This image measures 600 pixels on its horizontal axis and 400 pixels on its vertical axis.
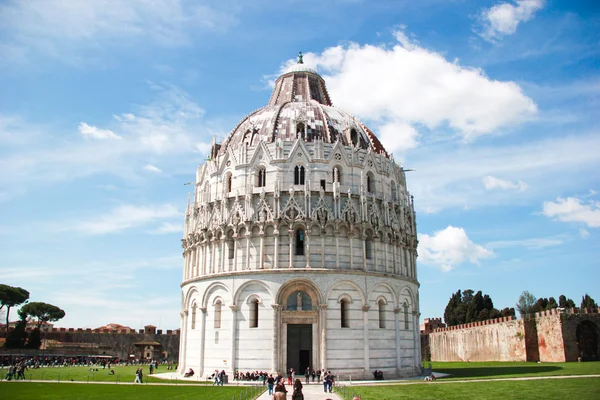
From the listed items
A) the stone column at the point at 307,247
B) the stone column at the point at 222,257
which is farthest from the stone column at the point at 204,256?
the stone column at the point at 307,247

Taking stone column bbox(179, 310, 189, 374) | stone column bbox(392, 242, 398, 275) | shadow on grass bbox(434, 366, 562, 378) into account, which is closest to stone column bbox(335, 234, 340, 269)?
stone column bbox(392, 242, 398, 275)

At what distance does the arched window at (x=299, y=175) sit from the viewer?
147 ft

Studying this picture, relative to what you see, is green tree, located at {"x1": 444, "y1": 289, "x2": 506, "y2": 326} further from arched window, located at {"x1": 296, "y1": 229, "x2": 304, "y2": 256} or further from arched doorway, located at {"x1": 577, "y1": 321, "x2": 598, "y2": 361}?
arched window, located at {"x1": 296, "y1": 229, "x2": 304, "y2": 256}

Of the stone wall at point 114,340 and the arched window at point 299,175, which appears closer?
the arched window at point 299,175

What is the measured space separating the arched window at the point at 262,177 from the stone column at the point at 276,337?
10595 millimetres

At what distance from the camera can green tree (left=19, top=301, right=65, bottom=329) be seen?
94.8 m

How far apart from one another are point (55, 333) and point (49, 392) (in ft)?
196

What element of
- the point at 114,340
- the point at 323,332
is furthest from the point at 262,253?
the point at 114,340

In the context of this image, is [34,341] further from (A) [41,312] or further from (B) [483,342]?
(B) [483,342]

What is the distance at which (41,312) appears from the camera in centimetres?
9656

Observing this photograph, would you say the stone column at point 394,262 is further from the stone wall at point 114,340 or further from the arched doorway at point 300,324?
the stone wall at point 114,340

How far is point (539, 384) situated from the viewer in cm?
3058

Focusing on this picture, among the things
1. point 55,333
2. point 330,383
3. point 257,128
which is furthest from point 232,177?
point 55,333

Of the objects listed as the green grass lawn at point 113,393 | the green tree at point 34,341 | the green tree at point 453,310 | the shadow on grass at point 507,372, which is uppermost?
the green tree at point 453,310
